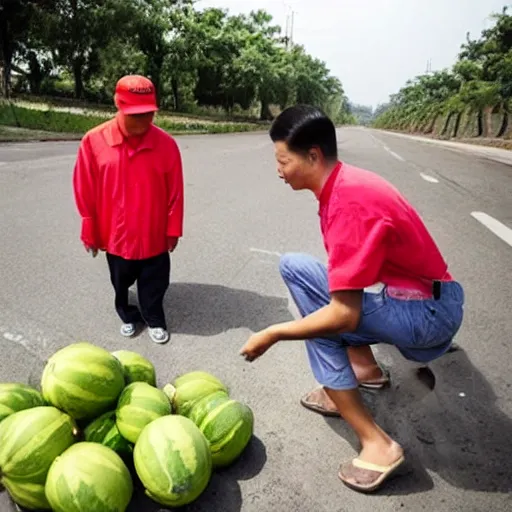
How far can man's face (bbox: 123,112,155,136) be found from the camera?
11.3 feet

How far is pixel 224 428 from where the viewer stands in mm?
2461

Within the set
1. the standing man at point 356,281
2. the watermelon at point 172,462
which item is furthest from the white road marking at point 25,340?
the standing man at point 356,281

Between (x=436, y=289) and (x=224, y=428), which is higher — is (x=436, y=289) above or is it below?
above

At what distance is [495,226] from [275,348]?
538 centimetres

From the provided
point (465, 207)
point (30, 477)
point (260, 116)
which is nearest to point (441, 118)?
point (260, 116)

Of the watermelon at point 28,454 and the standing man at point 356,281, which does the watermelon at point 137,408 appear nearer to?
the watermelon at point 28,454

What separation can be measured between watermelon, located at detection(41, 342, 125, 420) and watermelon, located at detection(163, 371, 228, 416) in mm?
279

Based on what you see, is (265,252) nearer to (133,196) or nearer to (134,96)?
(133,196)

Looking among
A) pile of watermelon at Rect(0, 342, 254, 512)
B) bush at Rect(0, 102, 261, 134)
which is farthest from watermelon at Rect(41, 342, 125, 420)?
bush at Rect(0, 102, 261, 134)

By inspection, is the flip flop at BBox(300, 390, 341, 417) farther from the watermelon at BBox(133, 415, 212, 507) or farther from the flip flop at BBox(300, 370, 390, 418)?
the watermelon at BBox(133, 415, 212, 507)

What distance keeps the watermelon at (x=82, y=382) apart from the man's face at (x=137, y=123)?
158cm

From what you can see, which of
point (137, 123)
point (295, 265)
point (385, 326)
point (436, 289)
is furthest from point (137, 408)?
point (137, 123)

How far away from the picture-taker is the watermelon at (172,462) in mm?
2154

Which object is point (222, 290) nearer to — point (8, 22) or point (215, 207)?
point (215, 207)
